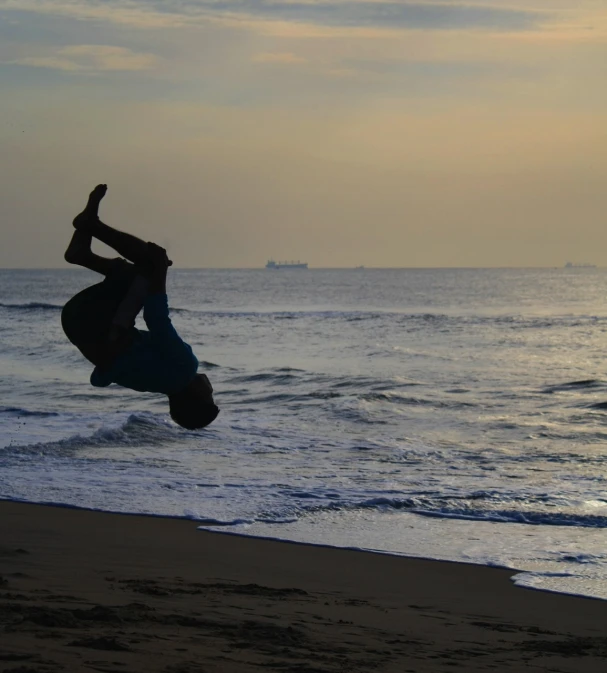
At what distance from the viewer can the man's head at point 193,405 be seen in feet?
17.2

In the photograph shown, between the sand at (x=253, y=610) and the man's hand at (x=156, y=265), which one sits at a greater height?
the man's hand at (x=156, y=265)

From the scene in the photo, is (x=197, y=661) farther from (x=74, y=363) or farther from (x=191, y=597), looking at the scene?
(x=74, y=363)

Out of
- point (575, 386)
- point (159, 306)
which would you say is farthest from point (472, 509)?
point (575, 386)

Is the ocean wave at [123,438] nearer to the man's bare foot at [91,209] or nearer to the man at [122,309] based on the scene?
the man at [122,309]

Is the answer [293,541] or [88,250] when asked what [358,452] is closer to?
[293,541]

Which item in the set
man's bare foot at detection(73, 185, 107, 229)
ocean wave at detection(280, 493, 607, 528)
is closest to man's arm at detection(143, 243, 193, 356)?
man's bare foot at detection(73, 185, 107, 229)

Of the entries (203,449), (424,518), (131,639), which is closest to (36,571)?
(131,639)

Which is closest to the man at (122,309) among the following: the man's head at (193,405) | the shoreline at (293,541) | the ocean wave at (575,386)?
the man's head at (193,405)

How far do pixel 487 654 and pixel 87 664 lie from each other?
2327mm

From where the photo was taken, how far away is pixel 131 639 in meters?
5.07

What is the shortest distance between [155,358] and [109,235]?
2.33 feet

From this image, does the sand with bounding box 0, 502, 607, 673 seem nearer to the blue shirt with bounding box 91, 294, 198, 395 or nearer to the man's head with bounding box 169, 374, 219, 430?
the man's head with bounding box 169, 374, 219, 430

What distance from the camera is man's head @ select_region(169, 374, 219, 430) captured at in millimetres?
5242

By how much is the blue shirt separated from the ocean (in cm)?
379
